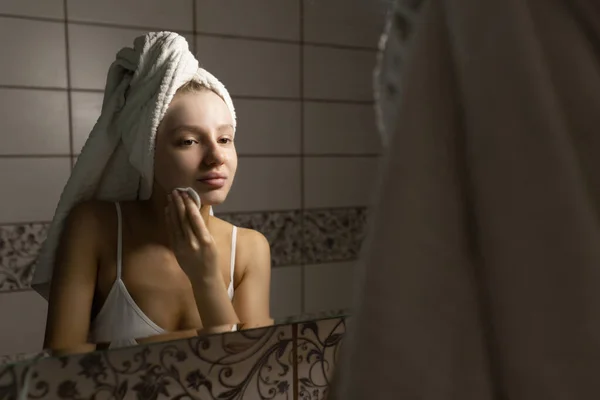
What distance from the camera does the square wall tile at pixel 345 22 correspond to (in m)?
Answer: 0.65

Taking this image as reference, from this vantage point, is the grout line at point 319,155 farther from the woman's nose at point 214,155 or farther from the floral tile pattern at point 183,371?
the floral tile pattern at point 183,371

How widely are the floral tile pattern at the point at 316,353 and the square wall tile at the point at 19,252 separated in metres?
0.33

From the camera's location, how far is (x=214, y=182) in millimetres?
609

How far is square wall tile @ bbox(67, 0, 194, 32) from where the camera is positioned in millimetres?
528

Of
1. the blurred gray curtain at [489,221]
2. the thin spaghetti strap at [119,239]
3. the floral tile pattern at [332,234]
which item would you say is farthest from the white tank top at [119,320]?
the blurred gray curtain at [489,221]

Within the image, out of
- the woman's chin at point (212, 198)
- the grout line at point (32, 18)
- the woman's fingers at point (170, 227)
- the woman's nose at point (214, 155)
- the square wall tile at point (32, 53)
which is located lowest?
the woman's fingers at point (170, 227)

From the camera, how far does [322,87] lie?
662 mm

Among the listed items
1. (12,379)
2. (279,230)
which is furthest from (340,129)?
(12,379)

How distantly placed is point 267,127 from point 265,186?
0.07m

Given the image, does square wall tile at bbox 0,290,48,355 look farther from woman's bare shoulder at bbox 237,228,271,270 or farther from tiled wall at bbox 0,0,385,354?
woman's bare shoulder at bbox 237,228,271,270

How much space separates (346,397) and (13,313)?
0.47 metres

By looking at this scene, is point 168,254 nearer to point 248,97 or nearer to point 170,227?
point 170,227

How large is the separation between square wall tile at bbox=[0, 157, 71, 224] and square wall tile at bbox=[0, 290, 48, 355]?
0.08m

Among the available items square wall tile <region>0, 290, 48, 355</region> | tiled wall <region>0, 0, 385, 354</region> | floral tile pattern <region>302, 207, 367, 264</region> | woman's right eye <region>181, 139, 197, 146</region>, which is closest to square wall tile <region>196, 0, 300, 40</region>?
tiled wall <region>0, 0, 385, 354</region>
